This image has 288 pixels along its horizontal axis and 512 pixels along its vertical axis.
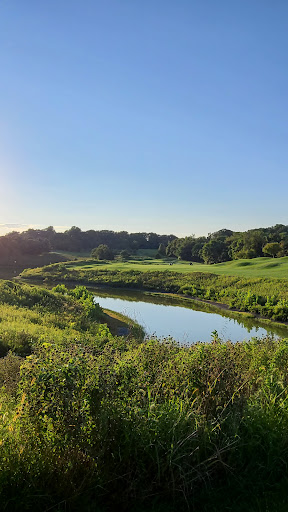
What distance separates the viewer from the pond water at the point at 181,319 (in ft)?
67.8

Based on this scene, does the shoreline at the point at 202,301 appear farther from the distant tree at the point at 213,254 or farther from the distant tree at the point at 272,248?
the distant tree at the point at 213,254

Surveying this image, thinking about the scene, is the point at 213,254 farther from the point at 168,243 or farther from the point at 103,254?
the point at 168,243

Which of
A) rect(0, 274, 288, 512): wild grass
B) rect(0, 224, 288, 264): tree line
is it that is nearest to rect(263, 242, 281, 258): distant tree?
rect(0, 224, 288, 264): tree line

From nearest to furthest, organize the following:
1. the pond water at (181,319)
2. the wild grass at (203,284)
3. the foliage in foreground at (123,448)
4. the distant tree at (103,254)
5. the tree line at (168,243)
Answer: the foliage in foreground at (123,448) → the pond water at (181,319) → the wild grass at (203,284) → the tree line at (168,243) → the distant tree at (103,254)

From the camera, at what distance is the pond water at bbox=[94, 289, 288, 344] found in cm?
2066

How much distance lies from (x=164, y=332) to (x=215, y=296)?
14.0m

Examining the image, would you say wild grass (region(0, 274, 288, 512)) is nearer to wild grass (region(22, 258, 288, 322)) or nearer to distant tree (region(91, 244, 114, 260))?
wild grass (region(22, 258, 288, 322))

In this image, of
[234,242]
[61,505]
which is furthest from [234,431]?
[234,242]

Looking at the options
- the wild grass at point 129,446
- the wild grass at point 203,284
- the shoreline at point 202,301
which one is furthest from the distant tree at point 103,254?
the wild grass at point 129,446

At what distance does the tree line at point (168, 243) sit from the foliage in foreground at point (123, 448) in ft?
189

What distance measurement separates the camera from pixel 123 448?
4.00m

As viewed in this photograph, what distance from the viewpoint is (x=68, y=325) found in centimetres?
1723

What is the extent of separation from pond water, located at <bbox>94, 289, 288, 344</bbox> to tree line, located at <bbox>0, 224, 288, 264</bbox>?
105 ft

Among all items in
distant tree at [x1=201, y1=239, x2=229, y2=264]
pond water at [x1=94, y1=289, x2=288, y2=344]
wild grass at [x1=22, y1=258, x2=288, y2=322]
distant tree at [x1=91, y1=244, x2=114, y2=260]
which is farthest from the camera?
distant tree at [x1=91, y1=244, x2=114, y2=260]
